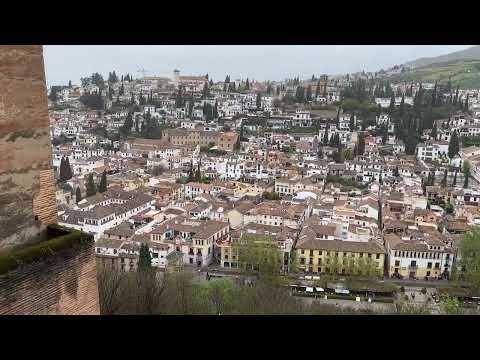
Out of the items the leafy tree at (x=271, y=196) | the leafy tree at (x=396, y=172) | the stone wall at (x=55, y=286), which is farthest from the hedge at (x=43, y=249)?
the leafy tree at (x=396, y=172)

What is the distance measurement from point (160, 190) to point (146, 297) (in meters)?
11.5

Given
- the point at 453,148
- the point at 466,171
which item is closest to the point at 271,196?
the point at 466,171

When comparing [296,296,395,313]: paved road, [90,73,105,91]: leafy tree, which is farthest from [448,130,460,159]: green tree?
[90,73,105,91]: leafy tree

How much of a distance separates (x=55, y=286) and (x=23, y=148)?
557 mm

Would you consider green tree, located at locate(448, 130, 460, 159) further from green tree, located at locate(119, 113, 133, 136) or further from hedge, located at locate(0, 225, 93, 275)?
Answer: hedge, located at locate(0, 225, 93, 275)

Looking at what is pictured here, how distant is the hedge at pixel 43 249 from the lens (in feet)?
6.09

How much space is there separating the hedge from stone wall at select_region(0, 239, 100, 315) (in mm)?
18

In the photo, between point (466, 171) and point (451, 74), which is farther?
point (451, 74)

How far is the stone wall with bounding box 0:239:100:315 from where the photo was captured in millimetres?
1821

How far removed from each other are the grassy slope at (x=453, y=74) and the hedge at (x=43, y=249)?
44327mm

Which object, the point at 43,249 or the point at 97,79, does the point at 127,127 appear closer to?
the point at 97,79

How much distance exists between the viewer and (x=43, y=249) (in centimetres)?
196
